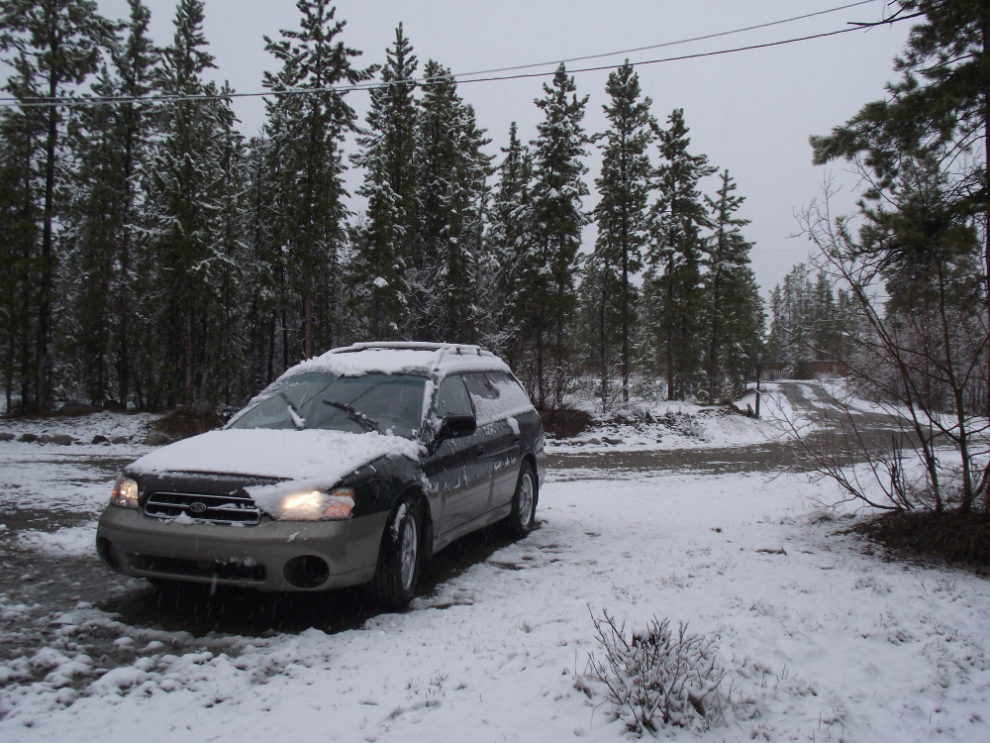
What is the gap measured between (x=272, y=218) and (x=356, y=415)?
95.4ft

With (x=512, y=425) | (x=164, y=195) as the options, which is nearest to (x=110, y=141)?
(x=164, y=195)

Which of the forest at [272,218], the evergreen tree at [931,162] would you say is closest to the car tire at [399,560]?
the evergreen tree at [931,162]

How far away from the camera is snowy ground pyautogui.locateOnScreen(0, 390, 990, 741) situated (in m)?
3.29

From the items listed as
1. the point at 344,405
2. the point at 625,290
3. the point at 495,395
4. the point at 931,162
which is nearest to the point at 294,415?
the point at 344,405

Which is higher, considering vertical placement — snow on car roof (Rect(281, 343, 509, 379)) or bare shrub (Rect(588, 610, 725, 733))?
snow on car roof (Rect(281, 343, 509, 379))

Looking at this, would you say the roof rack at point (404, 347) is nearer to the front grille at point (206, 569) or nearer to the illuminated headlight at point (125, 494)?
the illuminated headlight at point (125, 494)

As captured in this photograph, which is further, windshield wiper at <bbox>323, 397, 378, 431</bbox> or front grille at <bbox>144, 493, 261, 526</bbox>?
windshield wiper at <bbox>323, 397, 378, 431</bbox>

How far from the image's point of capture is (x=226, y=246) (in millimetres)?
30594

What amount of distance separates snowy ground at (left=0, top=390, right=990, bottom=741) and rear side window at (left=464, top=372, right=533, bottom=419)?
1.52m

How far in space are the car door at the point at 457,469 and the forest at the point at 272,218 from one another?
62.1ft

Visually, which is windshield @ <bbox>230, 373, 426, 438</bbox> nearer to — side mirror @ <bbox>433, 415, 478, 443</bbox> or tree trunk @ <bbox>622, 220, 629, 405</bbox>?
side mirror @ <bbox>433, 415, 478, 443</bbox>

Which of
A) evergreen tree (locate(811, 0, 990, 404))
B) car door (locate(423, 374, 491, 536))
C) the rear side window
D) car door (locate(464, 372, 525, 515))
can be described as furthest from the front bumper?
evergreen tree (locate(811, 0, 990, 404))

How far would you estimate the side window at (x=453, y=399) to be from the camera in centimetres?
612

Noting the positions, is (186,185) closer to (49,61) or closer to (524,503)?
(49,61)
